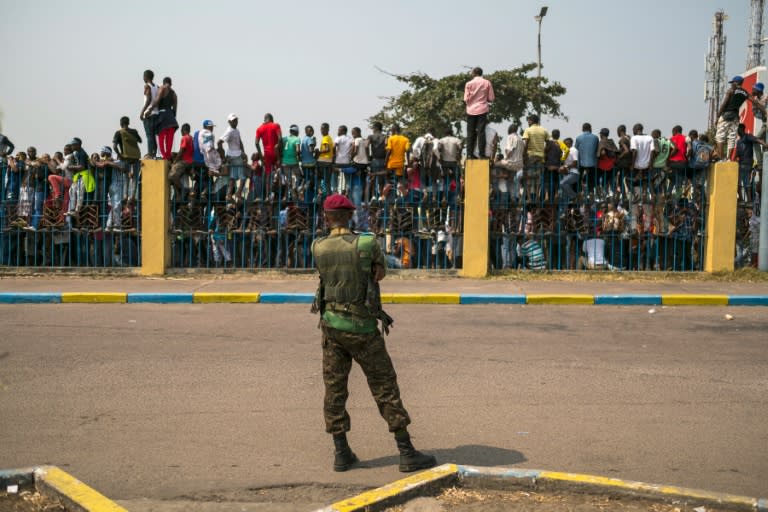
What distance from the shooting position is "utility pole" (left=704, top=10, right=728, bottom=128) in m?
44.9

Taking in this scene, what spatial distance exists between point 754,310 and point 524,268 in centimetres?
433

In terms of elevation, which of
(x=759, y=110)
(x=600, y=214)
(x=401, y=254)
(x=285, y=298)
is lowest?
(x=285, y=298)

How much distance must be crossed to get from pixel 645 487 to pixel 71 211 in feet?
42.6

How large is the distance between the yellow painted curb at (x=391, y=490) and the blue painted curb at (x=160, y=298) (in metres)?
8.34

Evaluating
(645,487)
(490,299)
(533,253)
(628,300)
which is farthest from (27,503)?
(533,253)

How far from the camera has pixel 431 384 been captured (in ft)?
24.1

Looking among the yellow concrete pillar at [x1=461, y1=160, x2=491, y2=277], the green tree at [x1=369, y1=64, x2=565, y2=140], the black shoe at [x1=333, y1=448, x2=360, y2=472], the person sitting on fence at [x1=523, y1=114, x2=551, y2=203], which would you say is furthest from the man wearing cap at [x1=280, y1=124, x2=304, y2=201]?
the green tree at [x1=369, y1=64, x2=565, y2=140]

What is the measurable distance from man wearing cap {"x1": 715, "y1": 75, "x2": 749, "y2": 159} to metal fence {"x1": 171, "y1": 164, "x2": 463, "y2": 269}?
15.9ft

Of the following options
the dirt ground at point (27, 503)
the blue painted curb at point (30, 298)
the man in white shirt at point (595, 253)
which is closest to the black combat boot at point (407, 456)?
the dirt ground at point (27, 503)

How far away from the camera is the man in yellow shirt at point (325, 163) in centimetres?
1494

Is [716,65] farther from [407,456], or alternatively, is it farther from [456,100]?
[407,456]

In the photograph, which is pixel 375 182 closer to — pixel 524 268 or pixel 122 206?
pixel 524 268

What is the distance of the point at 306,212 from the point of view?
50.1ft

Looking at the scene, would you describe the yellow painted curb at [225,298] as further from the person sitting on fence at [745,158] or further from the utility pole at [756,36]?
the utility pole at [756,36]
